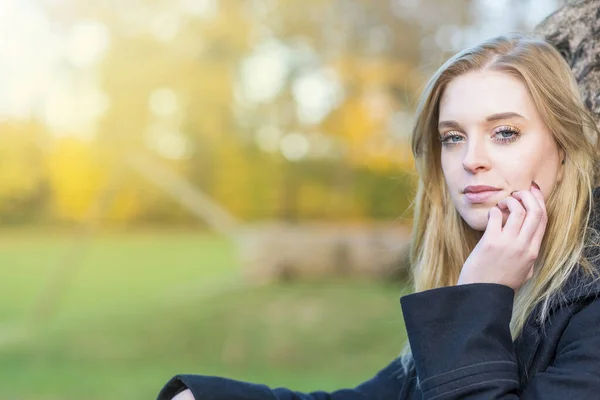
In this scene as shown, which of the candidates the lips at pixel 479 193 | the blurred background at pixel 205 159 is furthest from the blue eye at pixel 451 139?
the blurred background at pixel 205 159

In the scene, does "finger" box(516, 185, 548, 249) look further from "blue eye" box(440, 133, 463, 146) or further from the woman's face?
"blue eye" box(440, 133, 463, 146)

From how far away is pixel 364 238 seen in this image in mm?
12352

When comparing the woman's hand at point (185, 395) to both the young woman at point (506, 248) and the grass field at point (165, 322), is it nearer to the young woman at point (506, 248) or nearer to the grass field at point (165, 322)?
the young woman at point (506, 248)

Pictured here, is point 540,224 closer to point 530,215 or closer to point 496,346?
point 530,215

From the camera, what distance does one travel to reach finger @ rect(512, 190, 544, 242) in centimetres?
152

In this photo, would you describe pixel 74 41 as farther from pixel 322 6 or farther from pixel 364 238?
pixel 364 238

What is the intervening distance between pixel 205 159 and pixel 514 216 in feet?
35.5

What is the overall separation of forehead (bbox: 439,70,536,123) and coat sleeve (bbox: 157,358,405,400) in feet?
2.18

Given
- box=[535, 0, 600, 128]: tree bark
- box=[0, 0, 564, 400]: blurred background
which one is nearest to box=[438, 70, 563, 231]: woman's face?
box=[535, 0, 600, 128]: tree bark

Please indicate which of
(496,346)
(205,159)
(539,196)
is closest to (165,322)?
(205,159)

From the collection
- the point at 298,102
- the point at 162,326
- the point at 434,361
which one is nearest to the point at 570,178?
the point at 434,361

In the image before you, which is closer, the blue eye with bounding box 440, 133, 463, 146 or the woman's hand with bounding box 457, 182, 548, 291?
the woman's hand with bounding box 457, 182, 548, 291

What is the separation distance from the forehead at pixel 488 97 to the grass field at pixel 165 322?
21.4 feet

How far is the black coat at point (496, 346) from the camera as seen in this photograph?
135 cm
